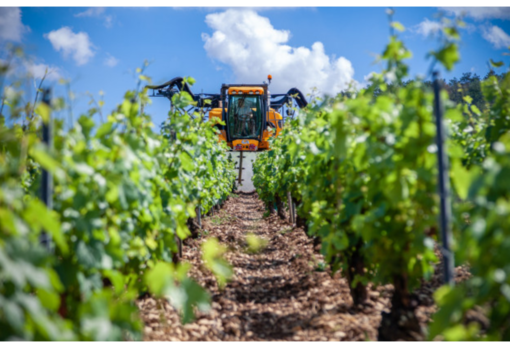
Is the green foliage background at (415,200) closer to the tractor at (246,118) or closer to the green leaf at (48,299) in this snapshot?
the green leaf at (48,299)

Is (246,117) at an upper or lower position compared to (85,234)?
upper

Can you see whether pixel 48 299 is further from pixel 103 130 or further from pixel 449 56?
pixel 449 56

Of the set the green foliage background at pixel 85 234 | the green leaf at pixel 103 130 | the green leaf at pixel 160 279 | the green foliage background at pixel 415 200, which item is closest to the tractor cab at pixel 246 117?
the green foliage background at pixel 85 234

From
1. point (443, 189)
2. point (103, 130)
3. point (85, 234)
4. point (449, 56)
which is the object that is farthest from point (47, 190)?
point (449, 56)

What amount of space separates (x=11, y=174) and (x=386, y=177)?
1659 mm

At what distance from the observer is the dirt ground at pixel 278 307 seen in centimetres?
279

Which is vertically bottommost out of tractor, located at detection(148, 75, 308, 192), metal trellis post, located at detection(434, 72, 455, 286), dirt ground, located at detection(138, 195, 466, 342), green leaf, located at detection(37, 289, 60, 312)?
dirt ground, located at detection(138, 195, 466, 342)

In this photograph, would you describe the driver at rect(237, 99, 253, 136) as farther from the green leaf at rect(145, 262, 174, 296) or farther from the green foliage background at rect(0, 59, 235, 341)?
the green leaf at rect(145, 262, 174, 296)

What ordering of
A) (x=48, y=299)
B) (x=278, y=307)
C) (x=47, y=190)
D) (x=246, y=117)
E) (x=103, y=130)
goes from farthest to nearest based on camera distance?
(x=246, y=117), (x=278, y=307), (x=103, y=130), (x=47, y=190), (x=48, y=299)

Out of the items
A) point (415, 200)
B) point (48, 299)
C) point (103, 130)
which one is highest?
point (103, 130)

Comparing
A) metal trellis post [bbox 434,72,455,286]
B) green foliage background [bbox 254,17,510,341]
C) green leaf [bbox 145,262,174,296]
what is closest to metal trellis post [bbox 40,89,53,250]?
green leaf [bbox 145,262,174,296]

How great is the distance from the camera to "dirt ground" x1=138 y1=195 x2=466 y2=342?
2795 mm

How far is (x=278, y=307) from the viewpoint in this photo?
139 inches

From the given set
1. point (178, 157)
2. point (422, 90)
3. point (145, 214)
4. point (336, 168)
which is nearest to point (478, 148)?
point (336, 168)
